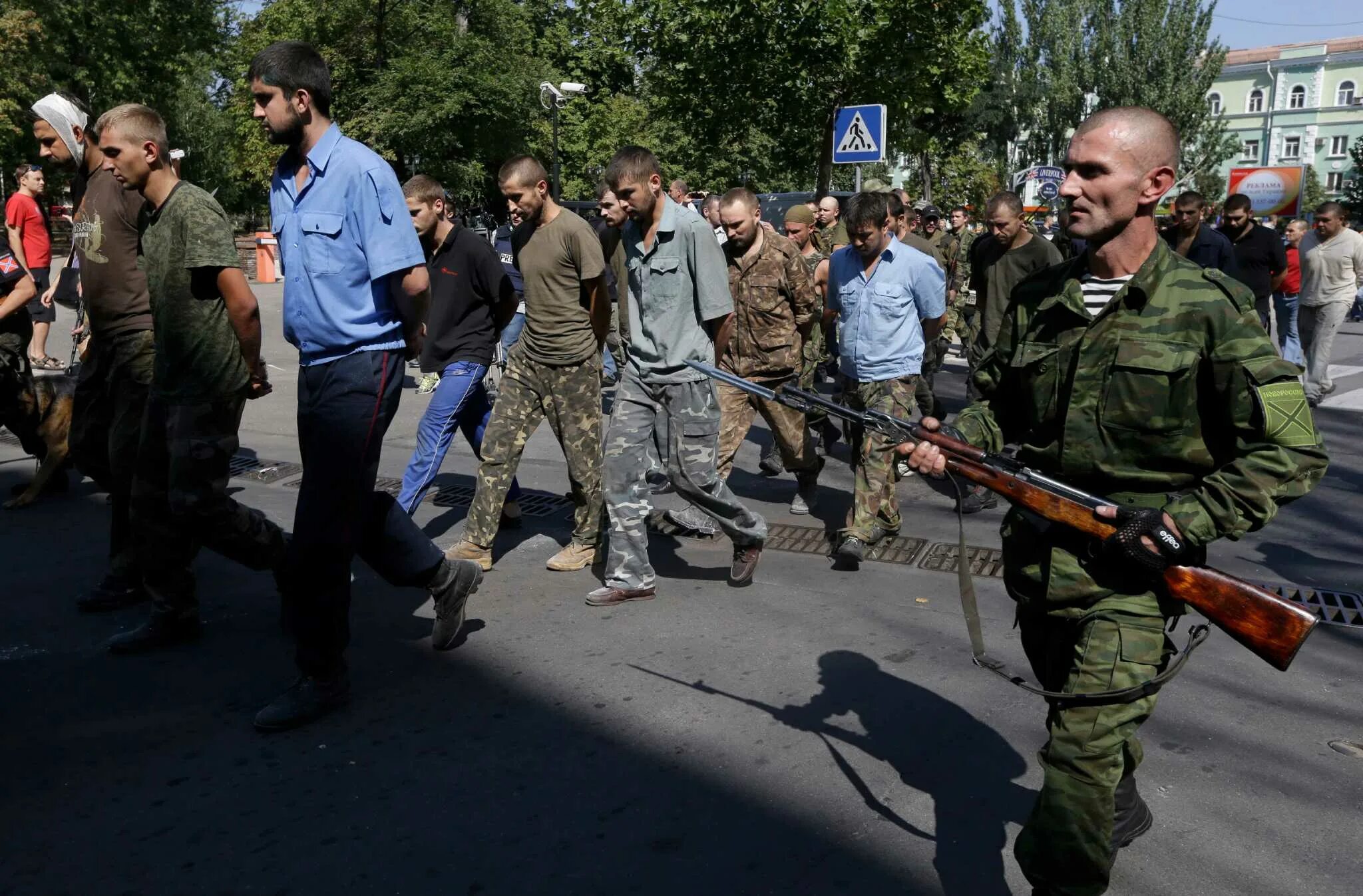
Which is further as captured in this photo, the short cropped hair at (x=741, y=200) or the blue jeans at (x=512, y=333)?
the blue jeans at (x=512, y=333)

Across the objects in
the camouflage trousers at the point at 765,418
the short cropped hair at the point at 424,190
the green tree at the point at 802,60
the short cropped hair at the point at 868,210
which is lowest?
the camouflage trousers at the point at 765,418

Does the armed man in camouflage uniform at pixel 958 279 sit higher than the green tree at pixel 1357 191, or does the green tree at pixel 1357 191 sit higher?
the armed man in camouflage uniform at pixel 958 279

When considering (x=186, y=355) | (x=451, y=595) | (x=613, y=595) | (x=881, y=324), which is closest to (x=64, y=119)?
(x=186, y=355)

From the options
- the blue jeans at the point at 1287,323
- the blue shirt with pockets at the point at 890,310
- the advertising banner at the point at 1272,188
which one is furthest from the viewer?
the advertising banner at the point at 1272,188

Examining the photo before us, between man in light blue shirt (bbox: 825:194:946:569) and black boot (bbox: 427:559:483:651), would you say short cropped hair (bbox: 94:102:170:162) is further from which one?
man in light blue shirt (bbox: 825:194:946:569)

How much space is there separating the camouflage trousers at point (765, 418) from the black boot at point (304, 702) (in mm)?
3071

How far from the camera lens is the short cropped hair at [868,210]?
6.44m

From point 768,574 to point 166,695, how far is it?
2845mm

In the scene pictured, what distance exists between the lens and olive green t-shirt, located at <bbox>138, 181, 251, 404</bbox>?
14.1 feet

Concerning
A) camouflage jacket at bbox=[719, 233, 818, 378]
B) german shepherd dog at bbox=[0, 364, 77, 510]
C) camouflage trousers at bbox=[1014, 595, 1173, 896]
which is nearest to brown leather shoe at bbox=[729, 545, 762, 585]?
camouflage jacket at bbox=[719, 233, 818, 378]

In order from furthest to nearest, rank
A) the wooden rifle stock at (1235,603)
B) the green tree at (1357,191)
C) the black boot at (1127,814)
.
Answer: the green tree at (1357,191), the black boot at (1127,814), the wooden rifle stock at (1235,603)

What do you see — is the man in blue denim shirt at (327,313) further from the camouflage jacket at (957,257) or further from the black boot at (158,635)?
the camouflage jacket at (957,257)

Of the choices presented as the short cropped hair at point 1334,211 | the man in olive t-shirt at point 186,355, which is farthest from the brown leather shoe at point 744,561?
the short cropped hair at point 1334,211

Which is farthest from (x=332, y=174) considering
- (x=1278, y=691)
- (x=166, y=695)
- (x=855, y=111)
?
(x=855, y=111)
